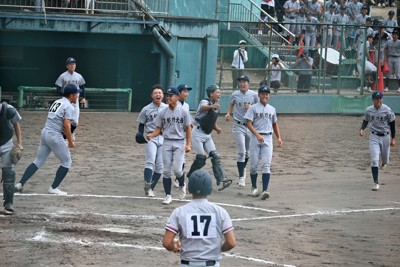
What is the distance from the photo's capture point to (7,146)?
43.8 feet

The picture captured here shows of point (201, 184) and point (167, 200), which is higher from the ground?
point (201, 184)

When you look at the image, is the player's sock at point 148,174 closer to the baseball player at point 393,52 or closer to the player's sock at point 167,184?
the player's sock at point 167,184

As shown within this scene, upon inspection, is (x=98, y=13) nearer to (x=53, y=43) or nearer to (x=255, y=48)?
(x=53, y=43)

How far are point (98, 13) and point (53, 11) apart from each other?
4.03 ft

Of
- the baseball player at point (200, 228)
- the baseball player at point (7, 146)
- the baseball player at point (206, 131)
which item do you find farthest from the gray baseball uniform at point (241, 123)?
the baseball player at point (200, 228)

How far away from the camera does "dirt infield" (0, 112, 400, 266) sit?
11.7 m

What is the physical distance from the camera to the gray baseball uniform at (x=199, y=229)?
8.02 meters

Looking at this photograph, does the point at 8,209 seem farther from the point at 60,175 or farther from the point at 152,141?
the point at 152,141

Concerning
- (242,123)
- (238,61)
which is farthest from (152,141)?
(238,61)

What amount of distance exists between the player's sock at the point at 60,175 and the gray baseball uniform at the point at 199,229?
280 inches

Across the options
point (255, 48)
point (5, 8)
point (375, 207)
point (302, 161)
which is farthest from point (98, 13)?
point (375, 207)

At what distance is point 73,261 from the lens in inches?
437

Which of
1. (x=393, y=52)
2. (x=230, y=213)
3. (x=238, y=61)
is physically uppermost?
(x=393, y=52)

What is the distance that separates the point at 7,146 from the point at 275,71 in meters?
15.5
